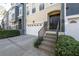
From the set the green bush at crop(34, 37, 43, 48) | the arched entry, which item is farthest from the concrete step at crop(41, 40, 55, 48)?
the arched entry

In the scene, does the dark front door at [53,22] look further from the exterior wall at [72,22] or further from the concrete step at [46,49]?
the concrete step at [46,49]

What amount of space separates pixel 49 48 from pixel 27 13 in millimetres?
1944

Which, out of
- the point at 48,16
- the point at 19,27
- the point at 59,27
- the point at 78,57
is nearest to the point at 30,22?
the point at 19,27

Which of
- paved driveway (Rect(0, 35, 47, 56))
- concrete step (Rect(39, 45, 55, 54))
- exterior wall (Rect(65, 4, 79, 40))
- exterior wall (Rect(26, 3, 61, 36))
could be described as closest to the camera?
exterior wall (Rect(65, 4, 79, 40))

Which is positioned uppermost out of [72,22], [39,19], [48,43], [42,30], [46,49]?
[39,19]

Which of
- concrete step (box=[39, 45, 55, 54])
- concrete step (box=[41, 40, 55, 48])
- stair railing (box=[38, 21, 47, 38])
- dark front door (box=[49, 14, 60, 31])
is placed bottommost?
concrete step (box=[39, 45, 55, 54])

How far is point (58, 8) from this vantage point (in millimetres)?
4352

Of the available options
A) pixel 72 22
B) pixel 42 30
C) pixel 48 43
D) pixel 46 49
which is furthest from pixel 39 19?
pixel 72 22

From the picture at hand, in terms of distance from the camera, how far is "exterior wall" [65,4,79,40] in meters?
3.72

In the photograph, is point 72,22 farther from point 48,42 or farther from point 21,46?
point 21,46

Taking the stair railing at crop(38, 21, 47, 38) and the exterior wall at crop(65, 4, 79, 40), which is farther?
the stair railing at crop(38, 21, 47, 38)

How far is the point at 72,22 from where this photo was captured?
152 inches

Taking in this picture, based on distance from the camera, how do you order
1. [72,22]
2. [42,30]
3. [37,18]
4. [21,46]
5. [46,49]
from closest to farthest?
[72,22] < [46,49] < [21,46] < [42,30] < [37,18]

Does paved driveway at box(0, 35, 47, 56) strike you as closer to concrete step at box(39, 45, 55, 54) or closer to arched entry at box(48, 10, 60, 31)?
concrete step at box(39, 45, 55, 54)
